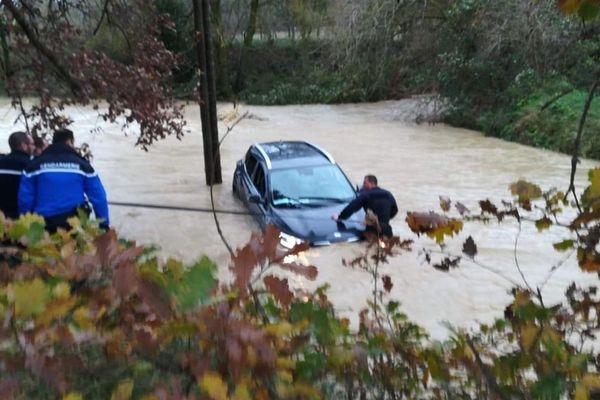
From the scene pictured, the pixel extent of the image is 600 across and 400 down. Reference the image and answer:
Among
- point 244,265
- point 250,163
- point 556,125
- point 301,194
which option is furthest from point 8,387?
point 556,125

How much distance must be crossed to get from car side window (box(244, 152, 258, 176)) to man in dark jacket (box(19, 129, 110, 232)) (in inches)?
244

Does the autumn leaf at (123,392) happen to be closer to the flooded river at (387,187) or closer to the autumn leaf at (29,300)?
the autumn leaf at (29,300)

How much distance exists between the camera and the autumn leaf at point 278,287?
2.51 m

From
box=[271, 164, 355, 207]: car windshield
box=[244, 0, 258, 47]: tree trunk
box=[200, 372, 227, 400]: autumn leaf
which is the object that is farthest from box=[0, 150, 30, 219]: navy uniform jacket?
box=[244, 0, 258, 47]: tree trunk

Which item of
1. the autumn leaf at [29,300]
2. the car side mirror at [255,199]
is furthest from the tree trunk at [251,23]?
the autumn leaf at [29,300]

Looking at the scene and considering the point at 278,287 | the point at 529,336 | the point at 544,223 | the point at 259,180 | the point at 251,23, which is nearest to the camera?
the point at 278,287

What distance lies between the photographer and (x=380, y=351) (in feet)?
9.13

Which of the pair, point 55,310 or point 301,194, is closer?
point 55,310

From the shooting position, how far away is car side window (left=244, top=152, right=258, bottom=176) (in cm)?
1353

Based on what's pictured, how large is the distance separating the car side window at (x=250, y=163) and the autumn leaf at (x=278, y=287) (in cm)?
1082

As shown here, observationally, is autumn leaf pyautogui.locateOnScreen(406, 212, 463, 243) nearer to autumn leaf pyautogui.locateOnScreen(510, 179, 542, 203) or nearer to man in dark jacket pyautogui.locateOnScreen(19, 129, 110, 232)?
autumn leaf pyautogui.locateOnScreen(510, 179, 542, 203)

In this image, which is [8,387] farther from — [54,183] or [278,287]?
[54,183]

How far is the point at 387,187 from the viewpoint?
17391mm

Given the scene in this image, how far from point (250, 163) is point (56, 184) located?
686cm
